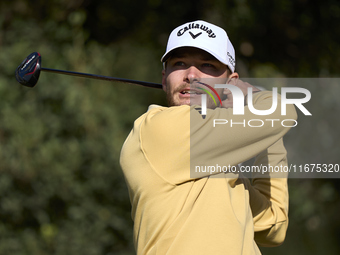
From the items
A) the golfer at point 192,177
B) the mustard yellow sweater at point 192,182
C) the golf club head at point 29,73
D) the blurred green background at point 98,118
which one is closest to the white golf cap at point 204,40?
the golfer at point 192,177

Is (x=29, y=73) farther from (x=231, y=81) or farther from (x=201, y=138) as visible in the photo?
(x=201, y=138)

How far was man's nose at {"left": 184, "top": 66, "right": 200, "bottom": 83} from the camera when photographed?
1745 mm

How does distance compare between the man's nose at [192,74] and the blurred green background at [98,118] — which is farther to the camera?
the blurred green background at [98,118]

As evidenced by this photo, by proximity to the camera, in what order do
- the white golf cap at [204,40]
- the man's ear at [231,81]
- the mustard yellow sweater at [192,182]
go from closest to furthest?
1. the mustard yellow sweater at [192,182]
2. the white golf cap at [204,40]
3. the man's ear at [231,81]

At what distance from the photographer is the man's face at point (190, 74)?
176cm

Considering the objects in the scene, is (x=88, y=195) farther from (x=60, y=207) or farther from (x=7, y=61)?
(x=7, y=61)

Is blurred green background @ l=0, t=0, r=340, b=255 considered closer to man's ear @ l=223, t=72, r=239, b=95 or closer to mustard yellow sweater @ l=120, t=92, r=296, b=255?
man's ear @ l=223, t=72, r=239, b=95

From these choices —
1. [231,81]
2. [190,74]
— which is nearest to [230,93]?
[231,81]

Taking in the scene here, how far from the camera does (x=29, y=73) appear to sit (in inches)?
96.3

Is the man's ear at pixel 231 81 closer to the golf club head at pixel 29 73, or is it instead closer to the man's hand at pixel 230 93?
the man's hand at pixel 230 93

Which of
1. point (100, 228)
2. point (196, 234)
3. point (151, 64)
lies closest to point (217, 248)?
point (196, 234)

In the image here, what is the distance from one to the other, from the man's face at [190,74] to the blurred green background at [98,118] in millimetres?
3216

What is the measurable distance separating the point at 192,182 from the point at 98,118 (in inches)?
144

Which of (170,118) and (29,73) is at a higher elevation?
(29,73)
